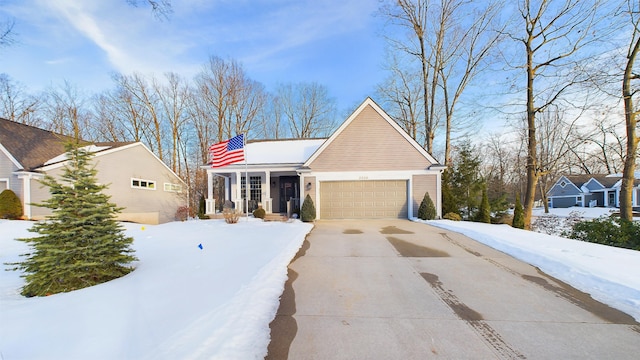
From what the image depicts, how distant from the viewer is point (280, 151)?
17.3m

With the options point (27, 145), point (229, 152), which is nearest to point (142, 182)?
point (27, 145)

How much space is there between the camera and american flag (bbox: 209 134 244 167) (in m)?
12.6

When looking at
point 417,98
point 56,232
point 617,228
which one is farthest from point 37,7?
point 417,98

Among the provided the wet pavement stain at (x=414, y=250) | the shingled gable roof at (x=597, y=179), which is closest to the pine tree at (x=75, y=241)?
the wet pavement stain at (x=414, y=250)

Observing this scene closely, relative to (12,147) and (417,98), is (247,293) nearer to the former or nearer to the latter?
(12,147)

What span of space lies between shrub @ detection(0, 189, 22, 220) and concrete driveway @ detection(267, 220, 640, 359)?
16.0 m

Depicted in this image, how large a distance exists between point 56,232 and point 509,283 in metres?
7.91

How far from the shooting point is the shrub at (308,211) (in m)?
13.1

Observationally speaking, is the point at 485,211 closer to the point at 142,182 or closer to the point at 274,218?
the point at 274,218

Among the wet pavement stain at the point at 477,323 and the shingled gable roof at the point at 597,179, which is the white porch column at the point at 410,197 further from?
the shingled gable roof at the point at 597,179

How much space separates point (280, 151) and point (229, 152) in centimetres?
466

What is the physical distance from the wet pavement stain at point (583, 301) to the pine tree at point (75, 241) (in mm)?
7474

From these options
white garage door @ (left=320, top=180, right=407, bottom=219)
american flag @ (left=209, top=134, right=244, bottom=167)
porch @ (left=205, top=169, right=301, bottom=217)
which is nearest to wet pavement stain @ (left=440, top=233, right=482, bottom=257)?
white garage door @ (left=320, top=180, right=407, bottom=219)

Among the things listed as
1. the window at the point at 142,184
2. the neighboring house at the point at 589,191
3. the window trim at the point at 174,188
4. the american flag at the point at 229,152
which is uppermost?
the american flag at the point at 229,152
